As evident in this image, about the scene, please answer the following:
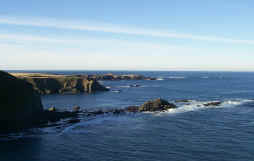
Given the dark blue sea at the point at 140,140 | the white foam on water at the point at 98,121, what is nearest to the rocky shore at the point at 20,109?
the white foam on water at the point at 98,121

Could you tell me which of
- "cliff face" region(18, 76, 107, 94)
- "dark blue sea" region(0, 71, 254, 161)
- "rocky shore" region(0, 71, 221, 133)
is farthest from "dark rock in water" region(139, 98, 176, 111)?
"cliff face" region(18, 76, 107, 94)

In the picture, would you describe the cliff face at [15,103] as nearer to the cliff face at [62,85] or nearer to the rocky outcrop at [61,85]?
the rocky outcrop at [61,85]

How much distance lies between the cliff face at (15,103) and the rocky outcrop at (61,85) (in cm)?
7437

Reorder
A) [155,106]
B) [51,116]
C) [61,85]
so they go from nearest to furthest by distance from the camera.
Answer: [51,116] → [155,106] → [61,85]

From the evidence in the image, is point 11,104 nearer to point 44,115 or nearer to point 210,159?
point 44,115

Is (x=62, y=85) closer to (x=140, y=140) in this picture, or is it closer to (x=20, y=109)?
(x=20, y=109)

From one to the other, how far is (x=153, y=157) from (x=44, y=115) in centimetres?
3938

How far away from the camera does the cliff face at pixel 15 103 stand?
55.1m

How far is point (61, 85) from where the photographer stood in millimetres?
144250

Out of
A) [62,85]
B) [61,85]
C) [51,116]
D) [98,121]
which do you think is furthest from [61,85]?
[98,121]

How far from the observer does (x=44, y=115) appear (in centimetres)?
6856

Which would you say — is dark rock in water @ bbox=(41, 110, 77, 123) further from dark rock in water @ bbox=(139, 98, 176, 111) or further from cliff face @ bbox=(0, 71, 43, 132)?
dark rock in water @ bbox=(139, 98, 176, 111)

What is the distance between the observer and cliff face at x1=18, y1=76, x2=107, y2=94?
136750 mm

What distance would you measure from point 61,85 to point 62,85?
2.06 feet
